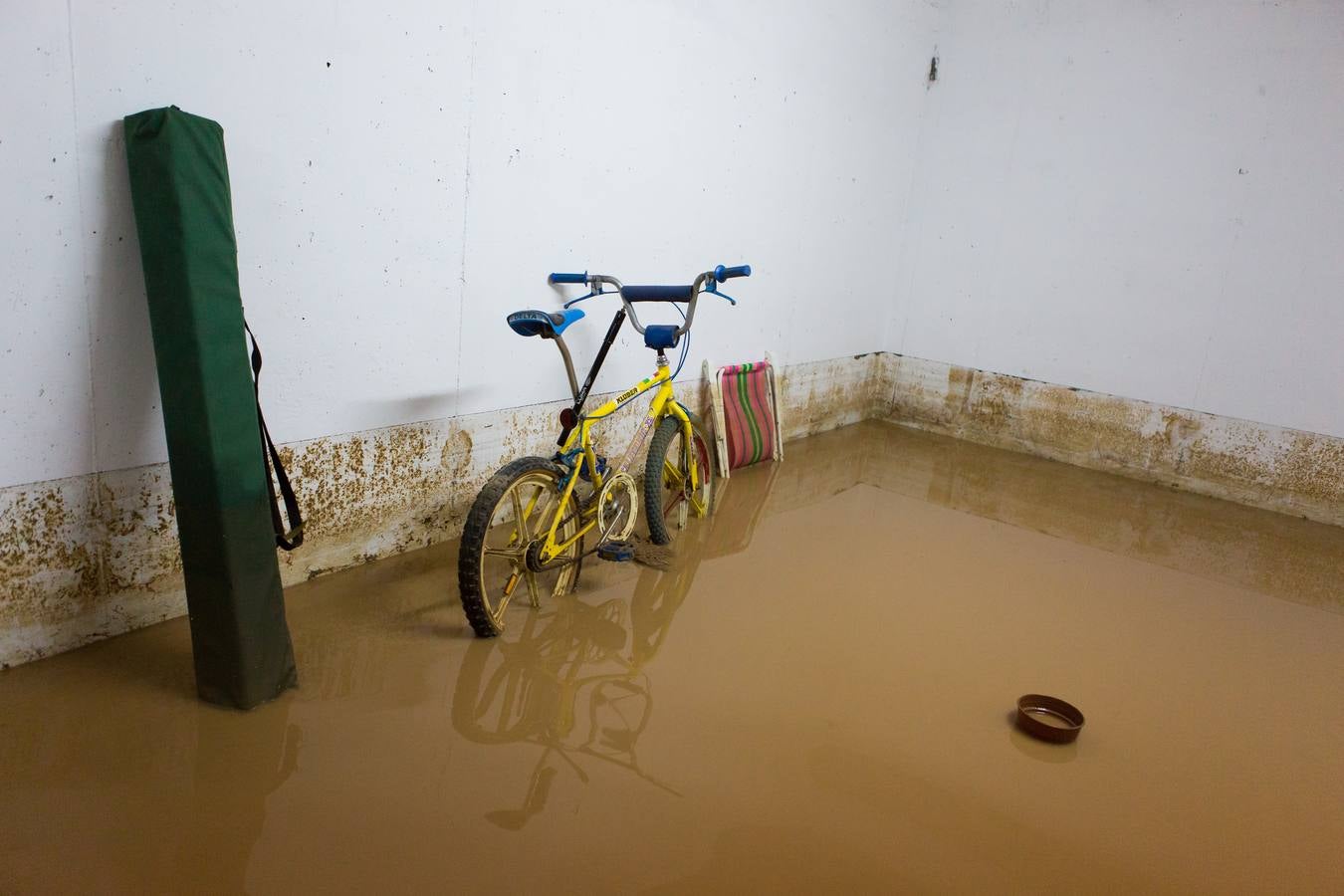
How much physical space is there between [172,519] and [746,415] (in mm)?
2868

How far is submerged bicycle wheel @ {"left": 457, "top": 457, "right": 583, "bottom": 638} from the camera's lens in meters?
2.38

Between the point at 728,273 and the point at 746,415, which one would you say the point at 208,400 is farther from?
the point at 746,415

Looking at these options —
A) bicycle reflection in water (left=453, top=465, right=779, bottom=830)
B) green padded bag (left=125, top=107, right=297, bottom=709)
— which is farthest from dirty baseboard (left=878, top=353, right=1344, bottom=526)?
green padded bag (left=125, top=107, right=297, bottom=709)

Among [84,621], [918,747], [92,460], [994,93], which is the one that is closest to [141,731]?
[84,621]

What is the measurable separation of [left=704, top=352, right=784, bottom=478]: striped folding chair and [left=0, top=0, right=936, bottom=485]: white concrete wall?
14cm

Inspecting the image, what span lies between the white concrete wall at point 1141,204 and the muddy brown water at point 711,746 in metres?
2.03

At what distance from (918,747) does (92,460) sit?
7.13 ft

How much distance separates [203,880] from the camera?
5.00 feet

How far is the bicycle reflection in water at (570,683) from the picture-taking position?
1.99 metres

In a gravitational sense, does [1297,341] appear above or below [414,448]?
above

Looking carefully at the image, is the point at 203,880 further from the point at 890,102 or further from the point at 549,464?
the point at 890,102

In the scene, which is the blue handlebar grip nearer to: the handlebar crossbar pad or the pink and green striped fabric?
the handlebar crossbar pad

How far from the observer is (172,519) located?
2291 mm

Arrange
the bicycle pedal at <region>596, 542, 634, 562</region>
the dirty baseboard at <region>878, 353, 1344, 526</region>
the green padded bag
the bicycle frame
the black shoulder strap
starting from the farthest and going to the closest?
the dirty baseboard at <region>878, 353, 1344, 526</region> < the bicycle pedal at <region>596, 542, 634, 562</region> < the bicycle frame < the black shoulder strap < the green padded bag
